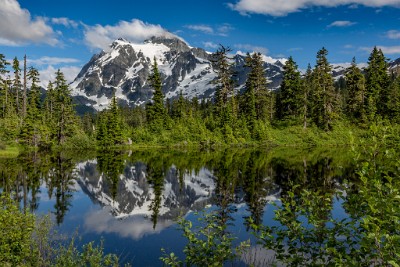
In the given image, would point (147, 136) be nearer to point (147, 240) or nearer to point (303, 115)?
point (303, 115)

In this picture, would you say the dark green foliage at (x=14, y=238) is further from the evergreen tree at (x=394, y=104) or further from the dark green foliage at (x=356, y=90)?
the evergreen tree at (x=394, y=104)

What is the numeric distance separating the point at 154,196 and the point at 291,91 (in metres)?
56.0

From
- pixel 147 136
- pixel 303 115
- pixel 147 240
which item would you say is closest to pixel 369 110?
pixel 303 115

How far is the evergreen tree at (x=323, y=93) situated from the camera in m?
69.2

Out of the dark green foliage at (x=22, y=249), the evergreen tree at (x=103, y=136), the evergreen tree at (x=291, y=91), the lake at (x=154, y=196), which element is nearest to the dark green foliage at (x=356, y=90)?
the evergreen tree at (x=291, y=91)

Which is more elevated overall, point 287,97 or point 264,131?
point 287,97

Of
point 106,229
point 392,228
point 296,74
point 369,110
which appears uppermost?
point 296,74

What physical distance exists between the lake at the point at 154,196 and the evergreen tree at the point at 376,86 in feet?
134

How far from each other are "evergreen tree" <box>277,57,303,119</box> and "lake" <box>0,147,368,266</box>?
37.0m

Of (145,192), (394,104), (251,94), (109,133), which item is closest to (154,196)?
(145,192)

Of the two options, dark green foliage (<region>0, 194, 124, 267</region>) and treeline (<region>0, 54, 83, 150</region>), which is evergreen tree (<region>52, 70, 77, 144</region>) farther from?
dark green foliage (<region>0, 194, 124, 267</region>)

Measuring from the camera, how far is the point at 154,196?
23.2 meters

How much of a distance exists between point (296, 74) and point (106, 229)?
6549 centimetres

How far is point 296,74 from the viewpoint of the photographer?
74.3 meters
